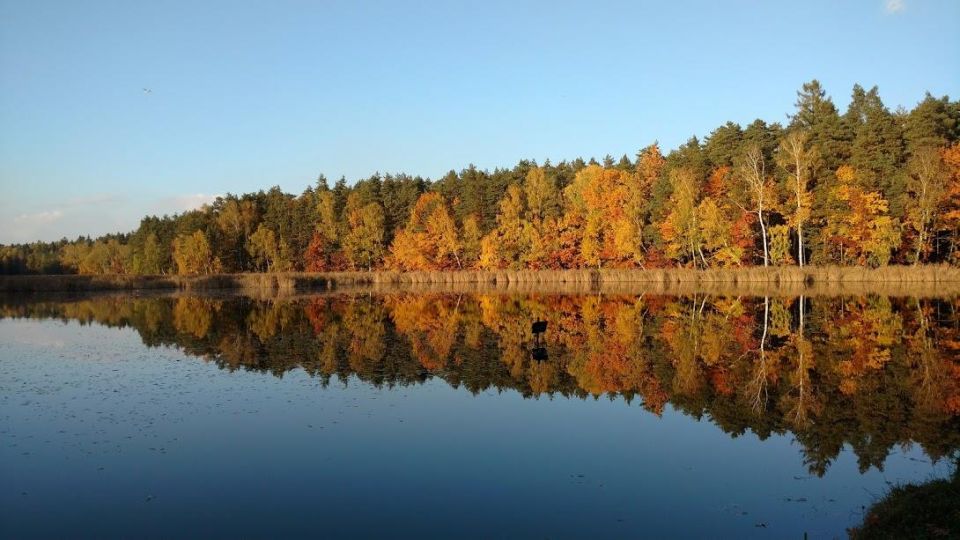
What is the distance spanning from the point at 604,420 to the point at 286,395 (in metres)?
7.36

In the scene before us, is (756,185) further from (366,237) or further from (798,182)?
(366,237)

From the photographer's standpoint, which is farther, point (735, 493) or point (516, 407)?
point (516, 407)

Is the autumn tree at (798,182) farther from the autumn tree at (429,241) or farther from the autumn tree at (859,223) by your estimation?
the autumn tree at (429,241)

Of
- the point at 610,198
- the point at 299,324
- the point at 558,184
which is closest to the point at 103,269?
the point at 558,184

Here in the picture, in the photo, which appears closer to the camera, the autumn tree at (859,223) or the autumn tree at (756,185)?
the autumn tree at (859,223)

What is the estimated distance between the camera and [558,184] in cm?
7512

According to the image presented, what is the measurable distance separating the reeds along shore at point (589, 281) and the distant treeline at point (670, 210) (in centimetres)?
314

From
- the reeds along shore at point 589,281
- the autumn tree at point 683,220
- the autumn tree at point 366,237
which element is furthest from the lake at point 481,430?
the autumn tree at point 366,237

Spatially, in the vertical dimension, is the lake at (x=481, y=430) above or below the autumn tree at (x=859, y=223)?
below

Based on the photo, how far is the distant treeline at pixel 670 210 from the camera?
4947 cm

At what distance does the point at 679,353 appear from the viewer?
19031 mm

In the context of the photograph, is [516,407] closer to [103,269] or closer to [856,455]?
[856,455]

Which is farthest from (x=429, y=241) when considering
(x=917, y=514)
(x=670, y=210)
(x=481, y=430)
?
(x=917, y=514)

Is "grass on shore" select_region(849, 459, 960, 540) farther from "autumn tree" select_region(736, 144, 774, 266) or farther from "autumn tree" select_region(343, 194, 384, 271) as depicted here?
"autumn tree" select_region(343, 194, 384, 271)
